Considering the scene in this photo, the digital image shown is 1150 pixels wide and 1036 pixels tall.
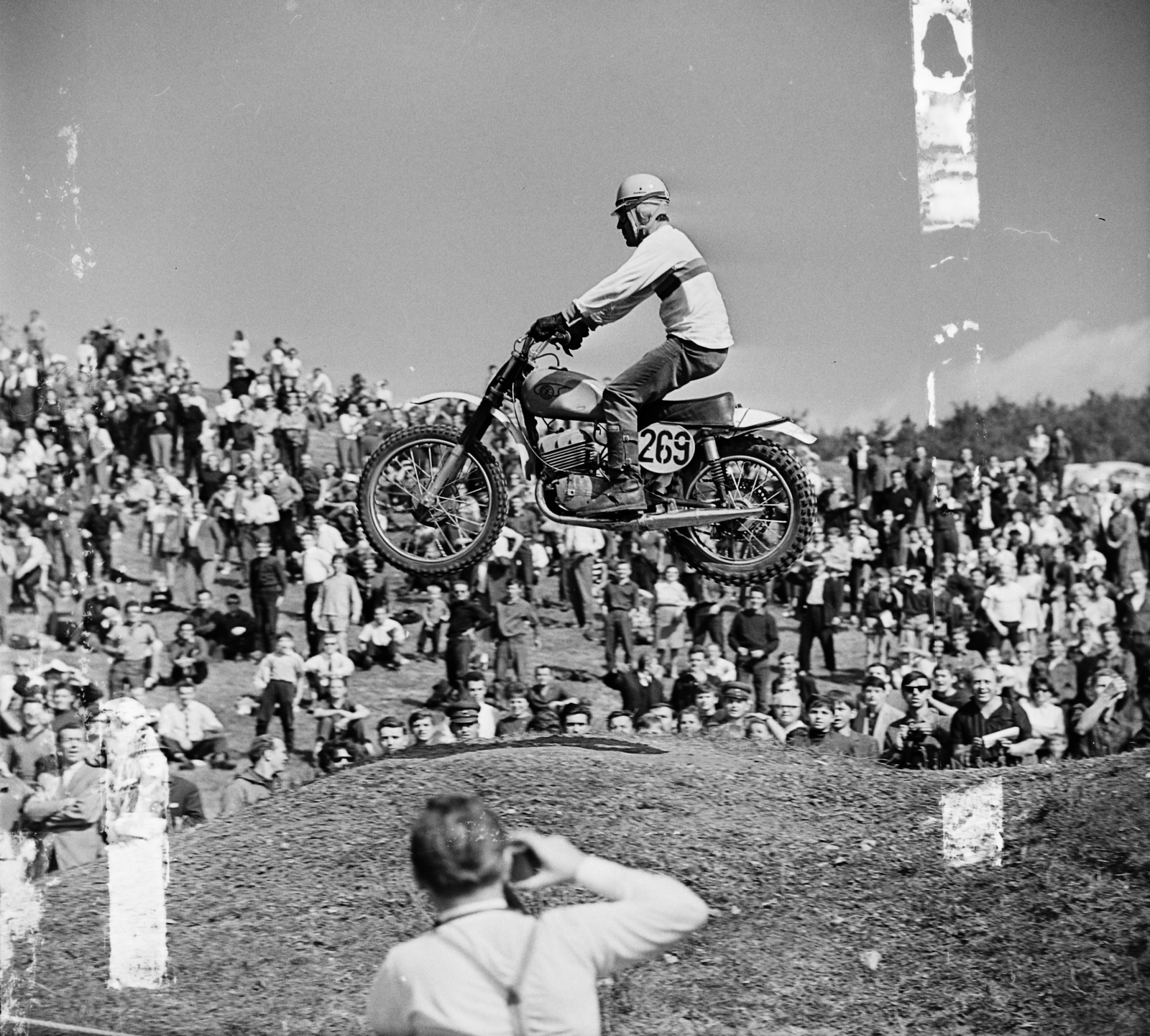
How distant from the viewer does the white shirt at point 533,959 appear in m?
3.29

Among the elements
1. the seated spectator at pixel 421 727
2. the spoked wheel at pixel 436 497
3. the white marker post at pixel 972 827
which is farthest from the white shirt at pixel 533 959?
the seated spectator at pixel 421 727

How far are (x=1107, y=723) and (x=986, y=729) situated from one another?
1.06 meters

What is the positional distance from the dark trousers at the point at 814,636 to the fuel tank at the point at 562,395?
3663 mm

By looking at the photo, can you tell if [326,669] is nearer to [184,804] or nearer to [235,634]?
[235,634]

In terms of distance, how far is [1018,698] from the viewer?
9.77m

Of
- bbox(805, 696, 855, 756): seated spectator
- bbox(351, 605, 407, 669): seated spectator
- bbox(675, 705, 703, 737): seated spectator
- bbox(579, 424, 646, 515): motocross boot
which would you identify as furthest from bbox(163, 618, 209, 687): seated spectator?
bbox(805, 696, 855, 756): seated spectator

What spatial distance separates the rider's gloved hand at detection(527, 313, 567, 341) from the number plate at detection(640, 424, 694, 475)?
66 centimetres

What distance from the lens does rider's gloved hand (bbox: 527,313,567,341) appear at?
8.05 meters

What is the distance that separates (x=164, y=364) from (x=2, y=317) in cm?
116

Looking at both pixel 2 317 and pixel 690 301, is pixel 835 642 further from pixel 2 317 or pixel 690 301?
pixel 2 317

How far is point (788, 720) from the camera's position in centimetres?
991

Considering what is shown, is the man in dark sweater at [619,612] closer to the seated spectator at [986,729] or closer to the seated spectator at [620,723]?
the seated spectator at [620,723]

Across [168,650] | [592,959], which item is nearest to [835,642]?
[168,650]

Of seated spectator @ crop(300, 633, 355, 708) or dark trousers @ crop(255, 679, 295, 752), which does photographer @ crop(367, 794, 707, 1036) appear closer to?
dark trousers @ crop(255, 679, 295, 752)
